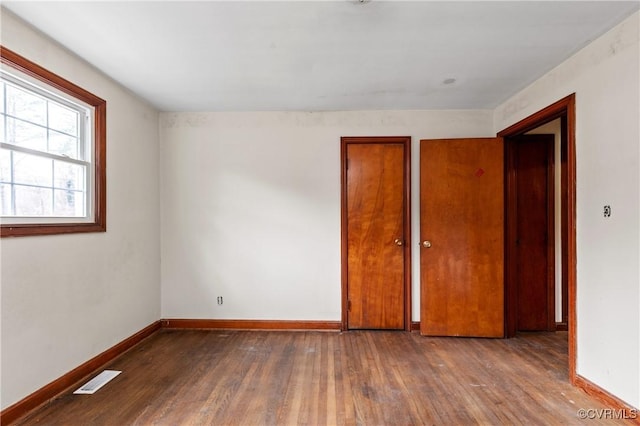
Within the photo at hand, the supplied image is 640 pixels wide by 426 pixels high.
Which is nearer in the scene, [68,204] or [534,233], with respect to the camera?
[68,204]

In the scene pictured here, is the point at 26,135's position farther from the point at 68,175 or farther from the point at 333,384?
the point at 333,384

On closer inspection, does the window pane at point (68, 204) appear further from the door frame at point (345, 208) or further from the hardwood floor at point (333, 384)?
the door frame at point (345, 208)

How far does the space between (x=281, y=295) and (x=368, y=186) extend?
1.54 metres

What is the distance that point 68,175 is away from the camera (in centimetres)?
238

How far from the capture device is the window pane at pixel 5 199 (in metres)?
1.87

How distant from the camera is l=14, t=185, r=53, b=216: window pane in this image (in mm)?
1979

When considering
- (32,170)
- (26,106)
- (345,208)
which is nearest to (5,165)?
(32,170)

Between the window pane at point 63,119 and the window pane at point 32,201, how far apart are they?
48 centimetres

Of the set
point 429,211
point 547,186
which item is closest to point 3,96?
point 429,211

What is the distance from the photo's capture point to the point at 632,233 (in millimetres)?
1865

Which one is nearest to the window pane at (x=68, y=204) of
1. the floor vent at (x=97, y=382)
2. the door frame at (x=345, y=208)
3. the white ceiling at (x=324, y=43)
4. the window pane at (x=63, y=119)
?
the window pane at (x=63, y=119)

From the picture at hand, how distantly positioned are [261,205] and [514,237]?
2.74 m

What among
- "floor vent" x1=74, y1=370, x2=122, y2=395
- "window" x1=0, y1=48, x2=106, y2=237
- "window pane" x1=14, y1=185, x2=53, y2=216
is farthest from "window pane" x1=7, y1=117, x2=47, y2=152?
"floor vent" x1=74, y1=370, x2=122, y2=395

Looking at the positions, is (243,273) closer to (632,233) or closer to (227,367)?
(227,367)
